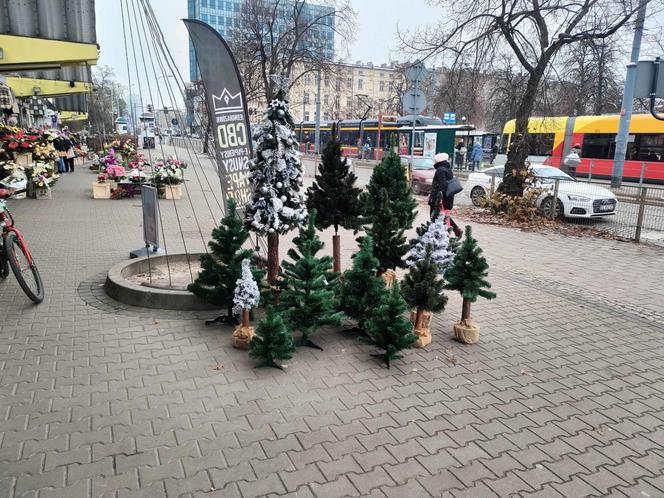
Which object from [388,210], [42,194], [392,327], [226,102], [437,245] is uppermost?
[226,102]

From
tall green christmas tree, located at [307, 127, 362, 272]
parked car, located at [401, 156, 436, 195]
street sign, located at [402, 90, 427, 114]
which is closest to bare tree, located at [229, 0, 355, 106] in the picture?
parked car, located at [401, 156, 436, 195]

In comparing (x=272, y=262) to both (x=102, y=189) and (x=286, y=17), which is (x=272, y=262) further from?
(x=286, y=17)

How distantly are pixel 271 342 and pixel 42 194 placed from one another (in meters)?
14.2

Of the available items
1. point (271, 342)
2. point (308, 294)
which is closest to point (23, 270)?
point (271, 342)

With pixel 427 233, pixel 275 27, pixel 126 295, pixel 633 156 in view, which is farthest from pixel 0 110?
pixel 633 156

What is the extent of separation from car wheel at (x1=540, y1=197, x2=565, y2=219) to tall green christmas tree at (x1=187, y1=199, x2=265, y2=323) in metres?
10.3

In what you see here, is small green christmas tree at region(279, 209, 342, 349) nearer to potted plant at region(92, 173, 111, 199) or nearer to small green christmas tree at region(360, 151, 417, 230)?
small green christmas tree at region(360, 151, 417, 230)

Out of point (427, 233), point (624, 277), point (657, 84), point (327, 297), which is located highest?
point (657, 84)

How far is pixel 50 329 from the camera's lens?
5031mm

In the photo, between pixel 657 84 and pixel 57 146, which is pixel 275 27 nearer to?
pixel 57 146

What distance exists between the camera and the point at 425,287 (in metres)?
4.66

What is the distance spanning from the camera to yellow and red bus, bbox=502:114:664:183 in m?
23.0

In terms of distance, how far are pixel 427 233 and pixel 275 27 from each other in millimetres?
22386

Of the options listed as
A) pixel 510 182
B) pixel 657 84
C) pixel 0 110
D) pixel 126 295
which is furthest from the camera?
pixel 0 110
